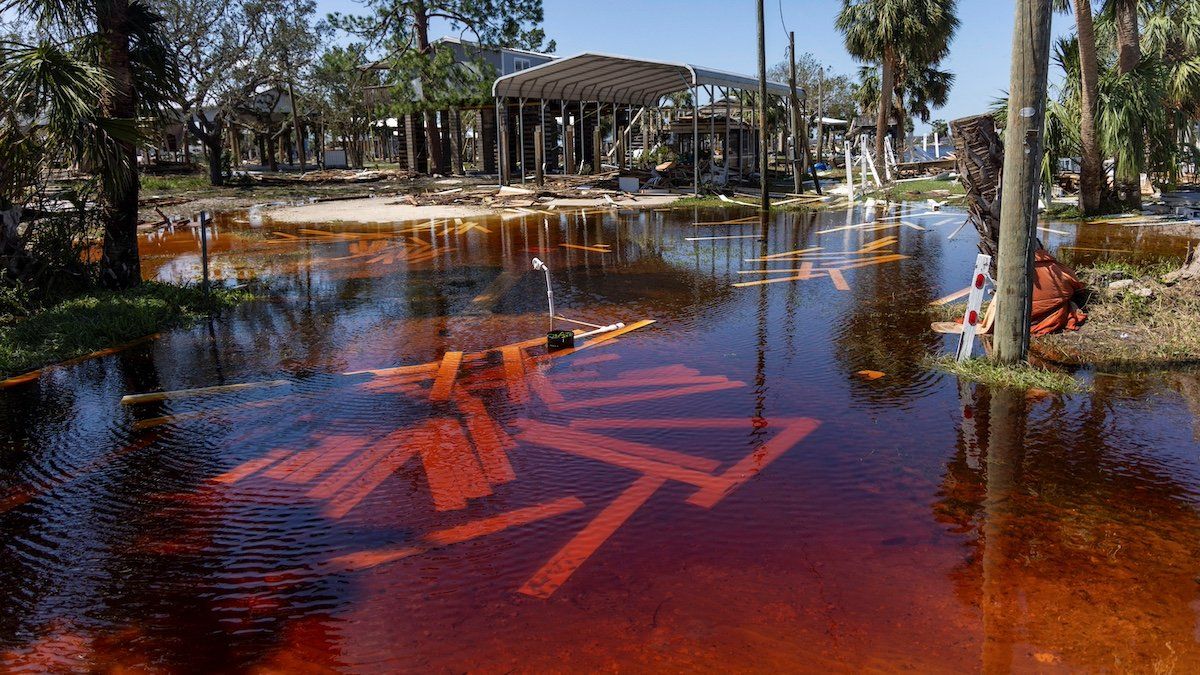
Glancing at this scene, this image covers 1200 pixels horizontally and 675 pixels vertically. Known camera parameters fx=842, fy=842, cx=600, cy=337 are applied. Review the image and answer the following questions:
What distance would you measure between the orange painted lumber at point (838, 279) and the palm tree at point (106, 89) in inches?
377

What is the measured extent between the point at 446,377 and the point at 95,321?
470cm

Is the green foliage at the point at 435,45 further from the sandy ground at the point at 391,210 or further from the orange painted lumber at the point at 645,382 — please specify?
the orange painted lumber at the point at 645,382

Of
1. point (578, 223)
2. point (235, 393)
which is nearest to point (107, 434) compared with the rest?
point (235, 393)

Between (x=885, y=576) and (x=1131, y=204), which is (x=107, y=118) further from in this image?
(x=1131, y=204)

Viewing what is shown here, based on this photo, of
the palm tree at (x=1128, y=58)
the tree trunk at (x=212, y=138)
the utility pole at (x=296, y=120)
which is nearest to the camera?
the palm tree at (x=1128, y=58)

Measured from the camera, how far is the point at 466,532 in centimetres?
477

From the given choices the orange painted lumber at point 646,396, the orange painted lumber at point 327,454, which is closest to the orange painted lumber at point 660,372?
the orange painted lumber at point 646,396

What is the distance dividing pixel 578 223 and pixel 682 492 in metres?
17.4

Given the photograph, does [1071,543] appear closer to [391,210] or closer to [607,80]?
[391,210]

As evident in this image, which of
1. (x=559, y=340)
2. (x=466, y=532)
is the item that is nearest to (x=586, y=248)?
(x=559, y=340)

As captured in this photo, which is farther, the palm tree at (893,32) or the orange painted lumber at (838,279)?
the palm tree at (893,32)

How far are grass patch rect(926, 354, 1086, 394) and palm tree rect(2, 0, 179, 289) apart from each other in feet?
32.4

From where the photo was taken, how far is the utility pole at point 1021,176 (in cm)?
684

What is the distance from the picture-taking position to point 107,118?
10.4m
